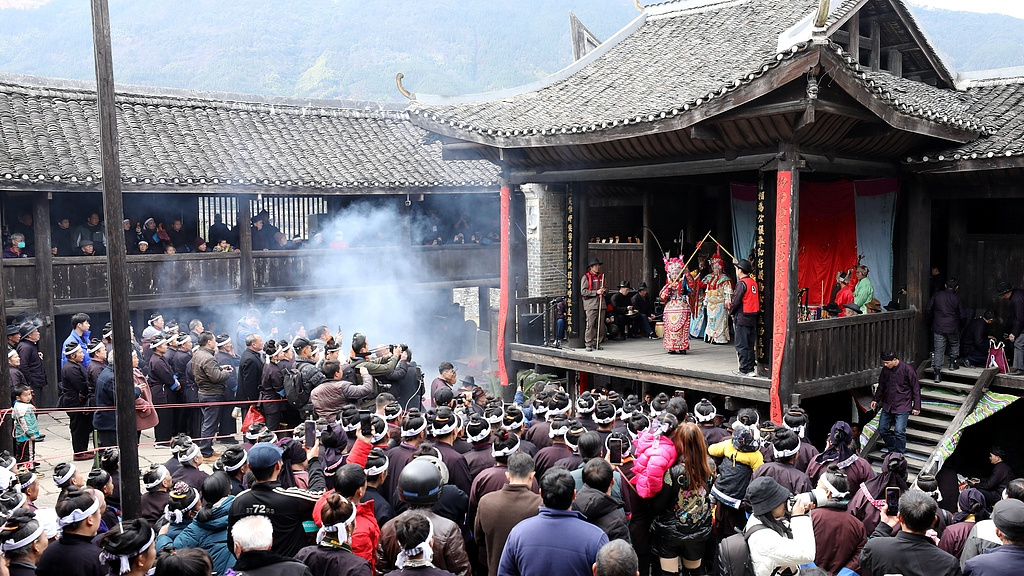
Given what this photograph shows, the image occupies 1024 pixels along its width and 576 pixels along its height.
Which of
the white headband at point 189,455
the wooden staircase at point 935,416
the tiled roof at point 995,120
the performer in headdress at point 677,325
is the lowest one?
the wooden staircase at point 935,416

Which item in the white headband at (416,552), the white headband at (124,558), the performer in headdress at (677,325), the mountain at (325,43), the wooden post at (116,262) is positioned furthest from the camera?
the mountain at (325,43)

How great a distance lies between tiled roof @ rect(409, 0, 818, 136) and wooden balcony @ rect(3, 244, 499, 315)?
16.6 feet

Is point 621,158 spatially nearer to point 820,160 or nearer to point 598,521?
point 820,160

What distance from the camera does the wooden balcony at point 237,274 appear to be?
14.7 m

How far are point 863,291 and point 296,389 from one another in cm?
858

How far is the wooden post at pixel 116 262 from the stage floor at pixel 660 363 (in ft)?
25.5

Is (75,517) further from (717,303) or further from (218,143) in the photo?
(218,143)

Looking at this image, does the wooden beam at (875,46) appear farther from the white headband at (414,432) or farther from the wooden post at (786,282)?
the white headband at (414,432)

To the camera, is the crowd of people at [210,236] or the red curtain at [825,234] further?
the crowd of people at [210,236]

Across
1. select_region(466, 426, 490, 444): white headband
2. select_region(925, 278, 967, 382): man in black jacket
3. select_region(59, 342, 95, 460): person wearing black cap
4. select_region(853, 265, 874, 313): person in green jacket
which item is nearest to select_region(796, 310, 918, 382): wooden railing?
select_region(925, 278, 967, 382): man in black jacket

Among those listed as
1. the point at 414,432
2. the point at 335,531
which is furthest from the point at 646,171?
the point at 335,531

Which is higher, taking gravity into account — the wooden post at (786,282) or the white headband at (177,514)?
the wooden post at (786,282)

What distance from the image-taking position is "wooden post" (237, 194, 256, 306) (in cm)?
1664

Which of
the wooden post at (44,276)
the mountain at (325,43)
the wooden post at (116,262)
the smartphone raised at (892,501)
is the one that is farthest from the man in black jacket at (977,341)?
the mountain at (325,43)
